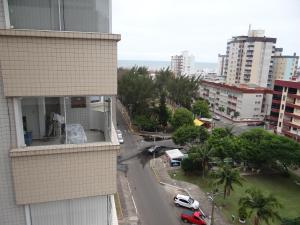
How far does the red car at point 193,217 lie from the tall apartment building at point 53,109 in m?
11.9

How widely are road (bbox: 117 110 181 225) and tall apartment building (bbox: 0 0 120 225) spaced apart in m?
12.1

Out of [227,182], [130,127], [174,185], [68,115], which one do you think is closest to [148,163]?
[174,185]

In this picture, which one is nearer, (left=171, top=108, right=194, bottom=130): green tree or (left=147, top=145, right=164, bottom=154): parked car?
(left=147, top=145, right=164, bottom=154): parked car

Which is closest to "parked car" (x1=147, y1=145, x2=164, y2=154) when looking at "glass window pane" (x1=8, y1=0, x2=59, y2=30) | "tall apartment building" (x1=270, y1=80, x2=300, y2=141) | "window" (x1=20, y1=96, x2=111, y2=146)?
"tall apartment building" (x1=270, y1=80, x2=300, y2=141)

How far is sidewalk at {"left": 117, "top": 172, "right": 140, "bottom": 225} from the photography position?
53.5 feet

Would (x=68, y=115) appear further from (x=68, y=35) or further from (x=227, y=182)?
(x=227, y=182)

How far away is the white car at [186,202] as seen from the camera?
1792 centimetres

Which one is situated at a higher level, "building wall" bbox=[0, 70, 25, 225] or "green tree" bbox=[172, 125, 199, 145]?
"building wall" bbox=[0, 70, 25, 225]

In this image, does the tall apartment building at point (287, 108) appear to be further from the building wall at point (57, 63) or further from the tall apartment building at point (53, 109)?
the building wall at point (57, 63)

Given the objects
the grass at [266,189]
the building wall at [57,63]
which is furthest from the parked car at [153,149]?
the building wall at [57,63]

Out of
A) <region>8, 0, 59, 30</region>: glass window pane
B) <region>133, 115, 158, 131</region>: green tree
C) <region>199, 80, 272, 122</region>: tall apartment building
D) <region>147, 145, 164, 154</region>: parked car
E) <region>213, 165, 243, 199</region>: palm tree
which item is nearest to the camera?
<region>8, 0, 59, 30</region>: glass window pane

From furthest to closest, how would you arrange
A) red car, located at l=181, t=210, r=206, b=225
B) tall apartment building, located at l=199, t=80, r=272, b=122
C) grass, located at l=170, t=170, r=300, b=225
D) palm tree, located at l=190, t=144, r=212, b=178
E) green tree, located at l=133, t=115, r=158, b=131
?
tall apartment building, located at l=199, t=80, r=272, b=122 < green tree, located at l=133, t=115, r=158, b=131 < palm tree, located at l=190, t=144, r=212, b=178 < grass, located at l=170, t=170, r=300, b=225 < red car, located at l=181, t=210, r=206, b=225

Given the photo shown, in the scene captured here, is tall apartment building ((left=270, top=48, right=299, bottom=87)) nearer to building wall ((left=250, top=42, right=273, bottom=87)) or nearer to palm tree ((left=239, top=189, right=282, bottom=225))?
building wall ((left=250, top=42, right=273, bottom=87))

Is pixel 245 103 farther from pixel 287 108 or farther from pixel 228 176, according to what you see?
pixel 228 176
